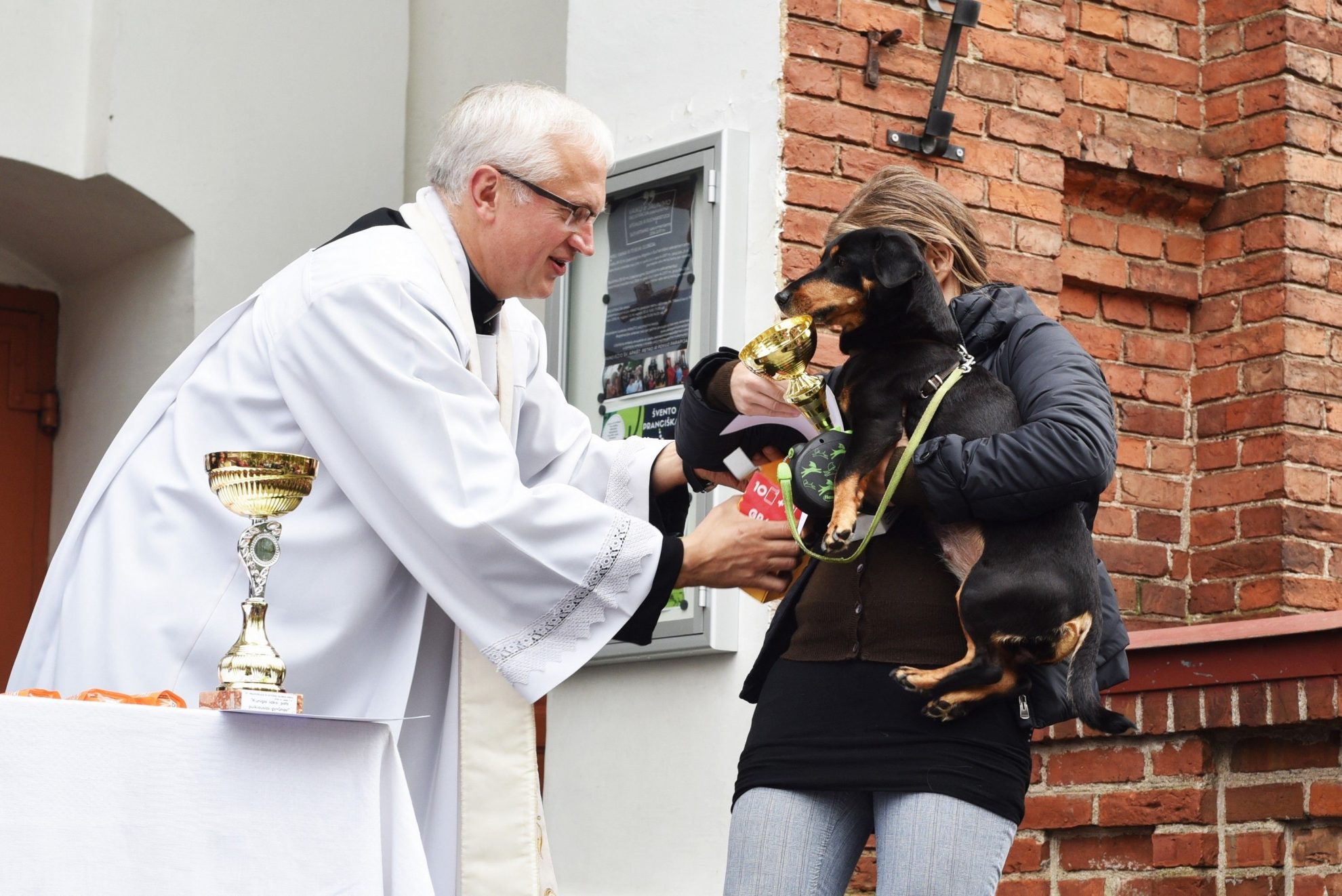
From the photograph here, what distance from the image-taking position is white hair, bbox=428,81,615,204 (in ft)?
10.2

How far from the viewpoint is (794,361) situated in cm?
281

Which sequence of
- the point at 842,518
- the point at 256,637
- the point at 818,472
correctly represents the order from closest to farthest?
the point at 256,637, the point at 842,518, the point at 818,472

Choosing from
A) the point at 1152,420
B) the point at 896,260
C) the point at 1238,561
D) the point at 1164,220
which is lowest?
the point at 1238,561

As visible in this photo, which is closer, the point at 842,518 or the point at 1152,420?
the point at 842,518

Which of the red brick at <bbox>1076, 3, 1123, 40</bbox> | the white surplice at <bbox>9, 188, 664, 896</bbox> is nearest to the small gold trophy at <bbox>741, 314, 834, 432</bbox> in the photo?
the white surplice at <bbox>9, 188, 664, 896</bbox>

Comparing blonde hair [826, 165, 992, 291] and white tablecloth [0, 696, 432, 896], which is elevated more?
blonde hair [826, 165, 992, 291]

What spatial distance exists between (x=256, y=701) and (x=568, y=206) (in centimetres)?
131

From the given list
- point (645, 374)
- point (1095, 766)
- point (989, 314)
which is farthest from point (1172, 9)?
point (989, 314)

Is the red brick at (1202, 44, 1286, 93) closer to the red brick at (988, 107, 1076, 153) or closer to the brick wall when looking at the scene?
the brick wall

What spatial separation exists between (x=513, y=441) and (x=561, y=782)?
1894 mm

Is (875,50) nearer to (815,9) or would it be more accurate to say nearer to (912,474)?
(815,9)

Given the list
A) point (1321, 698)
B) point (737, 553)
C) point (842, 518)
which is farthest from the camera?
point (1321, 698)

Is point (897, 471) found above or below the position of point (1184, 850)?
above

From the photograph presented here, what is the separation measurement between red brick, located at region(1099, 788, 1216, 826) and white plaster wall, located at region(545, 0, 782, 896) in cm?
95
